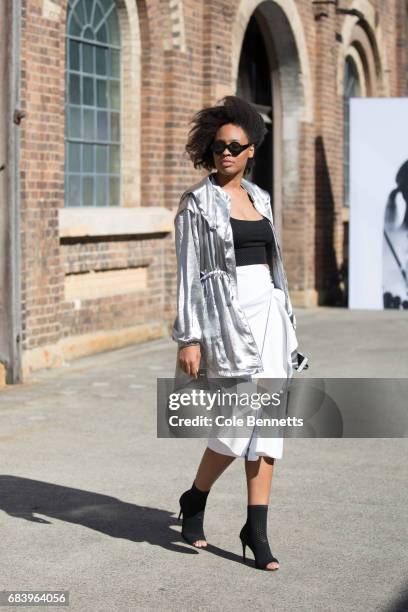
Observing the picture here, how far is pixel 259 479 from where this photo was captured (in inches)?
207

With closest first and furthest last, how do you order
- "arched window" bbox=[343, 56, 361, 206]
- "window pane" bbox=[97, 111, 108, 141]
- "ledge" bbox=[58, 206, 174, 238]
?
"ledge" bbox=[58, 206, 174, 238]
"window pane" bbox=[97, 111, 108, 141]
"arched window" bbox=[343, 56, 361, 206]

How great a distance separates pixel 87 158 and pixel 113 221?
70cm

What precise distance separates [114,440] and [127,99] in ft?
19.4

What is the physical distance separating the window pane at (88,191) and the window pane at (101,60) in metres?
1.06

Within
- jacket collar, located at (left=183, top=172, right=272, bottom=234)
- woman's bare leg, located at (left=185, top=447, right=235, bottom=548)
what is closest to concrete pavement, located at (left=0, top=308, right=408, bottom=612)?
woman's bare leg, located at (left=185, top=447, right=235, bottom=548)

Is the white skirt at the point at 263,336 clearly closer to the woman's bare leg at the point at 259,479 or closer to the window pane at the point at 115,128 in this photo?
the woman's bare leg at the point at 259,479

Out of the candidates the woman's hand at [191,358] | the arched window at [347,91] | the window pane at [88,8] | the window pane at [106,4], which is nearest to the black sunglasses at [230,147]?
the woman's hand at [191,358]

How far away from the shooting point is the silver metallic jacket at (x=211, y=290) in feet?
17.0

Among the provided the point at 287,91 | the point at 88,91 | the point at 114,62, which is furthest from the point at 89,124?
the point at 287,91

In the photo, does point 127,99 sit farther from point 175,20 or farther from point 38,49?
point 38,49

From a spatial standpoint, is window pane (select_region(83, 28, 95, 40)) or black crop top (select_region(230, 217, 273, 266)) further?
window pane (select_region(83, 28, 95, 40))

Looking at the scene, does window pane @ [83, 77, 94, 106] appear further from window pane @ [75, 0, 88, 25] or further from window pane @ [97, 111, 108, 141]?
window pane @ [75, 0, 88, 25]

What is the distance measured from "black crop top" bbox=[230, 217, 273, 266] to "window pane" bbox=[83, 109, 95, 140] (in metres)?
7.22

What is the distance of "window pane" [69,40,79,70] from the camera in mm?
11969
